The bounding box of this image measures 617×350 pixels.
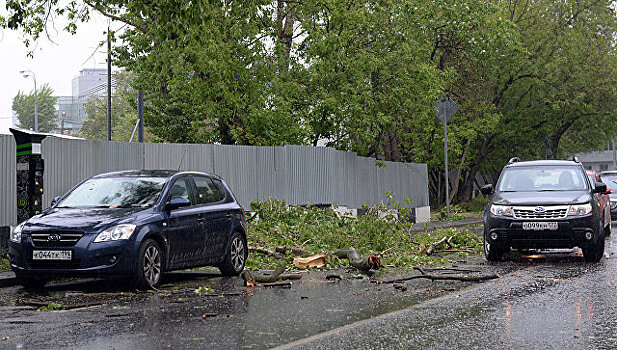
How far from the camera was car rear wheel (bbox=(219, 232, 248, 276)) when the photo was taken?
12.8 metres

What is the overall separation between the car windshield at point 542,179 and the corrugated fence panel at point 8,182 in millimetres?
9139

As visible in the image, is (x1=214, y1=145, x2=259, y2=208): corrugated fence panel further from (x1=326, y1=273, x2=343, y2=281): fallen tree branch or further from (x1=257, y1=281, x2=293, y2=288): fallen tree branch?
(x1=257, y1=281, x2=293, y2=288): fallen tree branch

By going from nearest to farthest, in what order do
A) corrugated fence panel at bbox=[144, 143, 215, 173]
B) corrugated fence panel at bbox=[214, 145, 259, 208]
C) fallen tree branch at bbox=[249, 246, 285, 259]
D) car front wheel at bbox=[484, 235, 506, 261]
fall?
car front wheel at bbox=[484, 235, 506, 261] < fallen tree branch at bbox=[249, 246, 285, 259] < corrugated fence panel at bbox=[144, 143, 215, 173] < corrugated fence panel at bbox=[214, 145, 259, 208]

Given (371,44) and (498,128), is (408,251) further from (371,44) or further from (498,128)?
(498,128)

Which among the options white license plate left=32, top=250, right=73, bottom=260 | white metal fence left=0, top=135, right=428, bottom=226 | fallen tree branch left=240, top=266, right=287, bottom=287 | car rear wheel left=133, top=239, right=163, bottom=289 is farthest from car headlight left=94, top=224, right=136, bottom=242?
white metal fence left=0, top=135, right=428, bottom=226

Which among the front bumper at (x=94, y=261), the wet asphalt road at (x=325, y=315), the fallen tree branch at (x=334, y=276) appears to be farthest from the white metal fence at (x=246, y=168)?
the fallen tree branch at (x=334, y=276)

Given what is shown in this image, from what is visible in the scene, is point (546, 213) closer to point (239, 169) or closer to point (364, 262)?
point (364, 262)

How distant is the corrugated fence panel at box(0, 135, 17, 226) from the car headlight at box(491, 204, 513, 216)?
877 centimetres

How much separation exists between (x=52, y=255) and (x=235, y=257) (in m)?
3.24

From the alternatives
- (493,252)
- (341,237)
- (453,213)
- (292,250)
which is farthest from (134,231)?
(453,213)

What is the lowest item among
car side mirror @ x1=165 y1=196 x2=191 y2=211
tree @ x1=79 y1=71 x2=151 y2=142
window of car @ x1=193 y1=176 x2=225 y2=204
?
car side mirror @ x1=165 y1=196 x2=191 y2=211

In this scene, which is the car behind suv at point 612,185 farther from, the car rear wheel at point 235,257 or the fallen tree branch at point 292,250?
the car rear wheel at point 235,257

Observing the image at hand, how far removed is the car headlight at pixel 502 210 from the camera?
14477 mm

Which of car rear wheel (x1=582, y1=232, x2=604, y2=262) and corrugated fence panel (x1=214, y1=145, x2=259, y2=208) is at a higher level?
corrugated fence panel (x1=214, y1=145, x2=259, y2=208)
